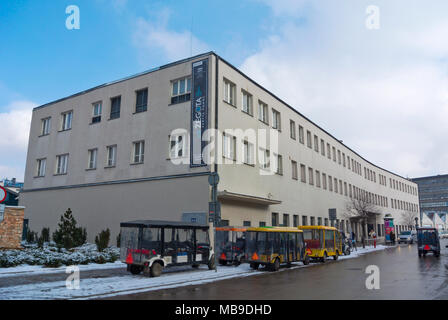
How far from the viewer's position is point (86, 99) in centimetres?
2944

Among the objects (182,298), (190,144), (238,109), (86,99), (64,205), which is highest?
(86,99)

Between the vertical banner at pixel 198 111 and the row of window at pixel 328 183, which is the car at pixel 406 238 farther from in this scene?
the vertical banner at pixel 198 111

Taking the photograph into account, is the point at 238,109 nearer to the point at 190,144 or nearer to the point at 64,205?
the point at 190,144

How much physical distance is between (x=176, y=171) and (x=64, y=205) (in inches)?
455

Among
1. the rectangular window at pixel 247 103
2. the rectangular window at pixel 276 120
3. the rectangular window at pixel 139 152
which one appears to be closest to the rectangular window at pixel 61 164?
the rectangular window at pixel 139 152

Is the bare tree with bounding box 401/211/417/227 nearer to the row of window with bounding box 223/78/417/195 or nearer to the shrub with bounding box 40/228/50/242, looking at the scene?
the row of window with bounding box 223/78/417/195

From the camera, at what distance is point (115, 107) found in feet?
90.7

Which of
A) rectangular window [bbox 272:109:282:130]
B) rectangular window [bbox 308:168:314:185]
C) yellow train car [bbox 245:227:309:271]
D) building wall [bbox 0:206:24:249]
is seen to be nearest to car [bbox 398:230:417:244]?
rectangular window [bbox 308:168:314:185]

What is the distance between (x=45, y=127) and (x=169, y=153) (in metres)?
16.4

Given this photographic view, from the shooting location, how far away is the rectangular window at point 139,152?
2472cm

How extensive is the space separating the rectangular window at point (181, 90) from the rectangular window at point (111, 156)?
6124 millimetres
